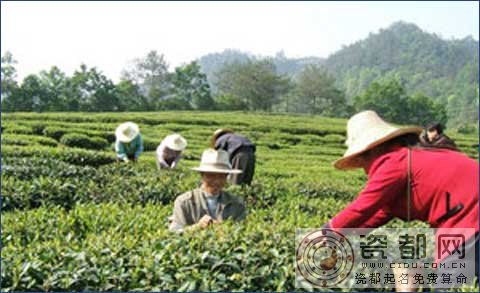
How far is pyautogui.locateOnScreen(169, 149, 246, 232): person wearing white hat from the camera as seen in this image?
4.94m

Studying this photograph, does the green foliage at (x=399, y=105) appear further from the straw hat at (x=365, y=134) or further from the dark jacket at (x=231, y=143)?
the straw hat at (x=365, y=134)

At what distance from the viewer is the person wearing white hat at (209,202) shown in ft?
16.2

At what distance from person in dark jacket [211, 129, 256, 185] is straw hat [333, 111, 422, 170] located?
4.75 m

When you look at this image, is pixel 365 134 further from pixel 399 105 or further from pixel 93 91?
pixel 399 105

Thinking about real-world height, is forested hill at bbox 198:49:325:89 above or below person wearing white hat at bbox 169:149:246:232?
above

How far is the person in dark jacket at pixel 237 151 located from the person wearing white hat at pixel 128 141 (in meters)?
2.23

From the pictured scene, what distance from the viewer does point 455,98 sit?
8581 centimetres

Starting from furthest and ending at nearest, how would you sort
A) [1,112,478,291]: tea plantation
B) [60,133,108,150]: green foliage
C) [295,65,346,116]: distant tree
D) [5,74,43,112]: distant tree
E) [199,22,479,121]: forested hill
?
[199,22,479,121]: forested hill → [295,65,346,116]: distant tree → [5,74,43,112]: distant tree → [60,133,108,150]: green foliage → [1,112,478,291]: tea plantation

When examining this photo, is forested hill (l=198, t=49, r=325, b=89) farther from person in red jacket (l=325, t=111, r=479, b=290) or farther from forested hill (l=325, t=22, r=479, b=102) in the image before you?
person in red jacket (l=325, t=111, r=479, b=290)

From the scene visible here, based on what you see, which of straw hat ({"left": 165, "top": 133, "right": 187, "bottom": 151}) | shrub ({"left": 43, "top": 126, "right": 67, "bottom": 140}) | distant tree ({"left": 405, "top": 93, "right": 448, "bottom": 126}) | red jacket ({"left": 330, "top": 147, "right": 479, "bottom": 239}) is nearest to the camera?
red jacket ({"left": 330, "top": 147, "right": 479, "bottom": 239})

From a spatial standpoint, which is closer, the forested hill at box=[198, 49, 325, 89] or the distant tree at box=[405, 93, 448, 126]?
the distant tree at box=[405, 93, 448, 126]

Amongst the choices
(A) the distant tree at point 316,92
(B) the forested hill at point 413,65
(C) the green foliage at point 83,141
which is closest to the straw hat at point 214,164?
(C) the green foliage at point 83,141

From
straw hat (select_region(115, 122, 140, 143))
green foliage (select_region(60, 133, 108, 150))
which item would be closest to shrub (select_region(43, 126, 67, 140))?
green foliage (select_region(60, 133, 108, 150))

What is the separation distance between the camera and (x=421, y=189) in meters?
3.33
